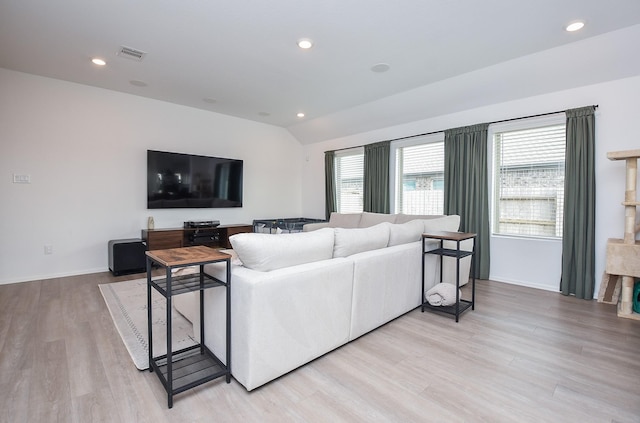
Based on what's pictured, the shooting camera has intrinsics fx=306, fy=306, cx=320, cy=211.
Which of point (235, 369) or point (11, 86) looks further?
point (11, 86)

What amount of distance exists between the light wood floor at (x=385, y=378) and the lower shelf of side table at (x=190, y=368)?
73 mm

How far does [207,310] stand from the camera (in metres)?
2.10

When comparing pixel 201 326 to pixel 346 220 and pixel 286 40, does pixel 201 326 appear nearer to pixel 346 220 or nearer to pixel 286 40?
pixel 286 40

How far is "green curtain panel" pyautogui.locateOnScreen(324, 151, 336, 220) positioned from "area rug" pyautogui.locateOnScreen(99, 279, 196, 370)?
379 centimetres

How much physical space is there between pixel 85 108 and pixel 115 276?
2456mm

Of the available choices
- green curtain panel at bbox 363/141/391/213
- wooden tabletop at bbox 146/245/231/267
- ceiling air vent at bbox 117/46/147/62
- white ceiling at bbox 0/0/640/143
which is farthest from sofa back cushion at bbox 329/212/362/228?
ceiling air vent at bbox 117/46/147/62

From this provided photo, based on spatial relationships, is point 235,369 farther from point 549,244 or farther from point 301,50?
point 549,244

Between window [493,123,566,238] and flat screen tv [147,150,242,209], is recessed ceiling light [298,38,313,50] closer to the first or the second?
window [493,123,566,238]

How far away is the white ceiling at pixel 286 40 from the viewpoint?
2.53 m

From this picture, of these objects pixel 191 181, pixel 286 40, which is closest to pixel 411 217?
pixel 286 40

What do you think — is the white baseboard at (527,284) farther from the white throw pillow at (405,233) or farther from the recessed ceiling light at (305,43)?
the recessed ceiling light at (305,43)

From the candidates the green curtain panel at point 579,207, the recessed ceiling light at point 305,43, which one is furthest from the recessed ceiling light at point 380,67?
the green curtain panel at point 579,207

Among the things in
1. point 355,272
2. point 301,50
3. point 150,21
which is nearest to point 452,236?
point 355,272

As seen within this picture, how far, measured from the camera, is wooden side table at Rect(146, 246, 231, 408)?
164 cm
